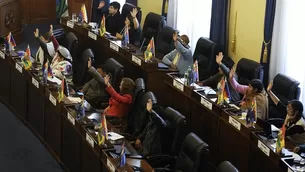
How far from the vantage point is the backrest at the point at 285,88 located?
6754 millimetres

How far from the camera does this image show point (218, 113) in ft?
21.1

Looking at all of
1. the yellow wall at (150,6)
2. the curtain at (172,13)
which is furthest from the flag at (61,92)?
the yellow wall at (150,6)

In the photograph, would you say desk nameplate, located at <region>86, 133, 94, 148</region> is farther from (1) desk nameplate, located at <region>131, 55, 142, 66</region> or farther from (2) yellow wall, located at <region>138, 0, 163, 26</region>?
(2) yellow wall, located at <region>138, 0, 163, 26</region>

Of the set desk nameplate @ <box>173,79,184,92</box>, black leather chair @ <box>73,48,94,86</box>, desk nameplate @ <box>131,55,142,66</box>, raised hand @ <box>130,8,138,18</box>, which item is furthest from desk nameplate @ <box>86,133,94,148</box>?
raised hand @ <box>130,8,138,18</box>

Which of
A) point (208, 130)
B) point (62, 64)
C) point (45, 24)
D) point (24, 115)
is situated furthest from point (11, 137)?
point (45, 24)

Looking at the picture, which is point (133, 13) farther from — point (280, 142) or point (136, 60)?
point (280, 142)

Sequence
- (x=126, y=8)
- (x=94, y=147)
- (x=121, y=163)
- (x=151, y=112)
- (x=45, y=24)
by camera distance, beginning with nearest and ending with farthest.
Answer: (x=121, y=163), (x=94, y=147), (x=151, y=112), (x=126, y=8), (x=45, y=24)

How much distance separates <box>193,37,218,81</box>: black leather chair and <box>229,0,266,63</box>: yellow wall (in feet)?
1.62

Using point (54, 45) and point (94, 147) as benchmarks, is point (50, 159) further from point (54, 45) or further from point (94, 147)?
point (54, 45)

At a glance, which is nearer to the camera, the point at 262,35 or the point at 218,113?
the point at 218,113

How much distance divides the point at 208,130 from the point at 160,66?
55.1 inches

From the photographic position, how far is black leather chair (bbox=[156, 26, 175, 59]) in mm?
8913

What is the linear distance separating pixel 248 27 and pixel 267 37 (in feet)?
1.93

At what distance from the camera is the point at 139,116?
6.85 meters
